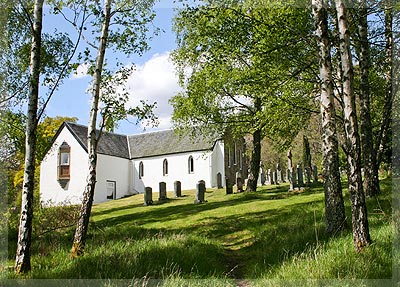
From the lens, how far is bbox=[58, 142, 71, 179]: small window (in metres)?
36.7

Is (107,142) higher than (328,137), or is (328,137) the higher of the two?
(107,142)

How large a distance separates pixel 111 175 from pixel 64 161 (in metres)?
4.58

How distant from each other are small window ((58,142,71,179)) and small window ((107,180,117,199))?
12.6 ft

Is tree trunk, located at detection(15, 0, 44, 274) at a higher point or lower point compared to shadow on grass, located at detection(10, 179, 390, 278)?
higher

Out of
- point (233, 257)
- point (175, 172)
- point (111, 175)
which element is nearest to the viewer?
point (233, 257)

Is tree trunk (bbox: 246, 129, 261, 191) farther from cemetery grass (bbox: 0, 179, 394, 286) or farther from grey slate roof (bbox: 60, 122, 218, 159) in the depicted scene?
grey slate roof (bbox: 60, 122, 218, 159)

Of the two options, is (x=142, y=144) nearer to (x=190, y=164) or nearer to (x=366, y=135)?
(x=190, y=164)

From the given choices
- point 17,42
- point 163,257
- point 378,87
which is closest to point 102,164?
point 17,42

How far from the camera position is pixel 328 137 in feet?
26.6

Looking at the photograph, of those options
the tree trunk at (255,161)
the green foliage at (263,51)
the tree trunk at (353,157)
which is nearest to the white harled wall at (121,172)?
the tree trunk at (255,161)

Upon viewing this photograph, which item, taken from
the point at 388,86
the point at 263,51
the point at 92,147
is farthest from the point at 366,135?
the point at 92,147

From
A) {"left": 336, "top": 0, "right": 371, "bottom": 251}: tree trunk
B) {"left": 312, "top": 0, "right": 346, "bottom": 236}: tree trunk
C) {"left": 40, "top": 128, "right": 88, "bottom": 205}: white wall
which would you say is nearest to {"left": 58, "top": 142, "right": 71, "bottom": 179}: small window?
{"left": 40, "top": 128, "right": 88, "bottom": 205}: white wall

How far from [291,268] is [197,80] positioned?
49.3ft

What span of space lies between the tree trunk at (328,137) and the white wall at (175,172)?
28248mm
